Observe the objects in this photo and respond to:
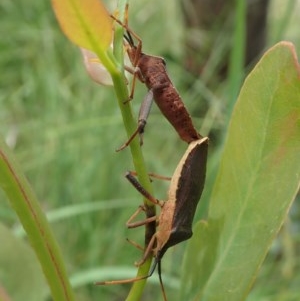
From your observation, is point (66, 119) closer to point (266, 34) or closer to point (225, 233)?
point (266, 34)

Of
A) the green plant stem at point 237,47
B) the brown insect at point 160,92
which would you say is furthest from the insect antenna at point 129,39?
the green plant stem at point 237,47

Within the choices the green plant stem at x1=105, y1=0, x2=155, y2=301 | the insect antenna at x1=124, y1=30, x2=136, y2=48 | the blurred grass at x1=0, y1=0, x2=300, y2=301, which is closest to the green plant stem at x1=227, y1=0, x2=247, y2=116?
the blurred grass at x1=0, y1=0, x2=300, y2=301

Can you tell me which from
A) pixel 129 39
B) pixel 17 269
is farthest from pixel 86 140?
pixel 129 39

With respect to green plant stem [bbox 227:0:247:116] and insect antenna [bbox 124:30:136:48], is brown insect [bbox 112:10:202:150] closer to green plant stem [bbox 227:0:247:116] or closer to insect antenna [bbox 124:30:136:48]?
insect antenna [bbox 124:30:136:48]

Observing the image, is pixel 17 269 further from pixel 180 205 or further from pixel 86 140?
pixel 86 140

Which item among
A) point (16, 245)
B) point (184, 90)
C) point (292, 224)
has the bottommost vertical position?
point (292, 224)

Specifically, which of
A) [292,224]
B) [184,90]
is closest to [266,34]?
[184,90]
